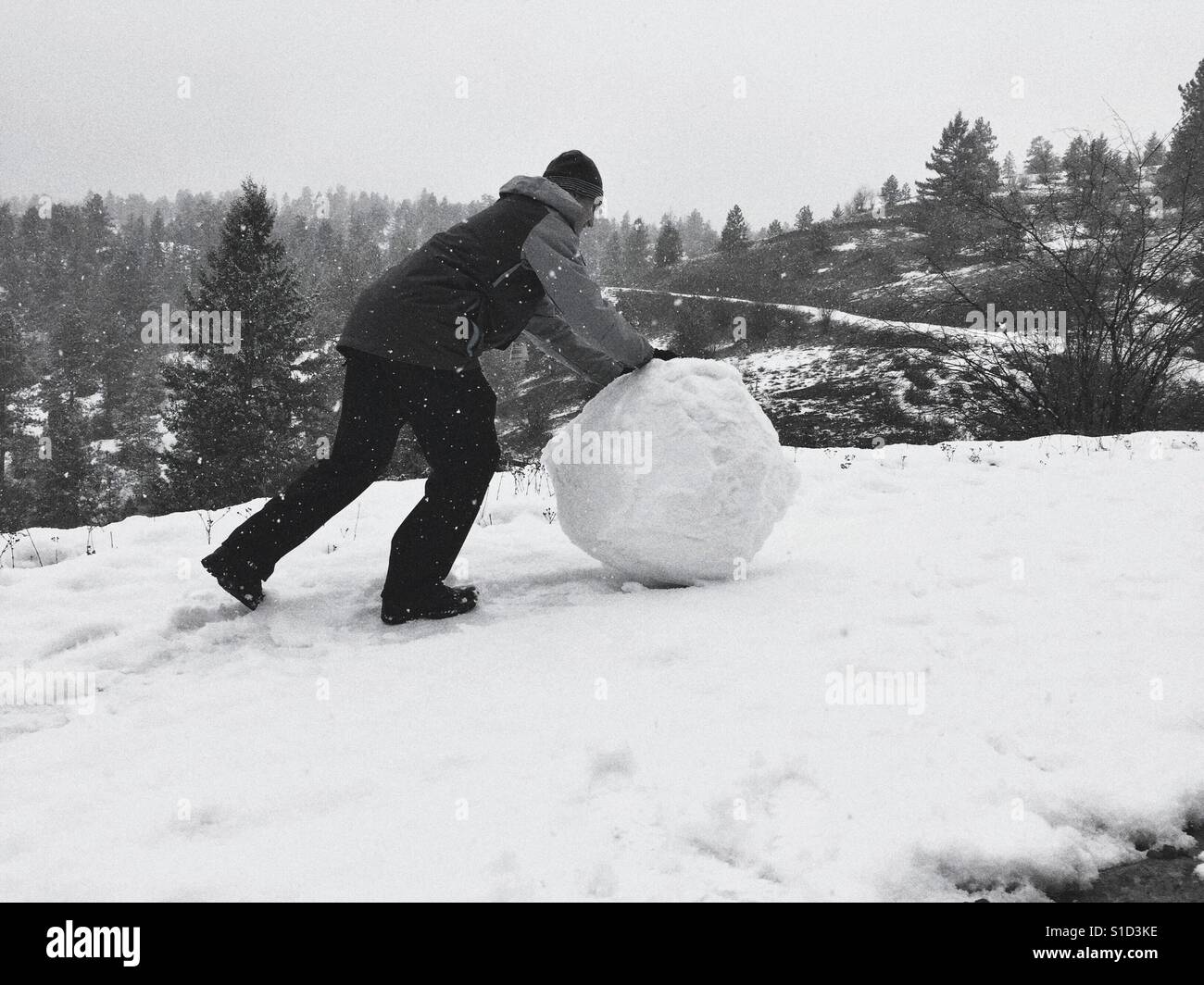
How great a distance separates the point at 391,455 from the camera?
3.09 m

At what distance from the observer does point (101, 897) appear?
143 cm

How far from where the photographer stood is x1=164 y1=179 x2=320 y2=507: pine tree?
16625 mm

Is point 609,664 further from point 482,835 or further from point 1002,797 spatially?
point 1002,797

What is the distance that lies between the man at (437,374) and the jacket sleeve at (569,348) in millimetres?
182

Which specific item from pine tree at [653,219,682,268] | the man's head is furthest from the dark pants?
pine tree at [653,219,682,268]

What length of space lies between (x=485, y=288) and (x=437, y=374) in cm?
40

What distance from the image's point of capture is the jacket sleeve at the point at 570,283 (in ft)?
9.88

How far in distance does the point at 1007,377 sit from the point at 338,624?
8800 millimetres

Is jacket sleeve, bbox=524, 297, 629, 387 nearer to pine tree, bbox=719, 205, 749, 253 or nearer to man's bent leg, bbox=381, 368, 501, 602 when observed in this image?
man's bent leg, bbox=381, 368, 501, 602

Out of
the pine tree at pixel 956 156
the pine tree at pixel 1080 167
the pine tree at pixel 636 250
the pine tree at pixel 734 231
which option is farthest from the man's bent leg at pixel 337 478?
the pine tree at pixel 636 250

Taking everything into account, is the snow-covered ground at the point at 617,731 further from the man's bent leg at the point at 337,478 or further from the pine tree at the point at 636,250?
the pine tree at the point at 636,250

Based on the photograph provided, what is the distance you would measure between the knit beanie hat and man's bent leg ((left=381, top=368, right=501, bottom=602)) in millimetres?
916
